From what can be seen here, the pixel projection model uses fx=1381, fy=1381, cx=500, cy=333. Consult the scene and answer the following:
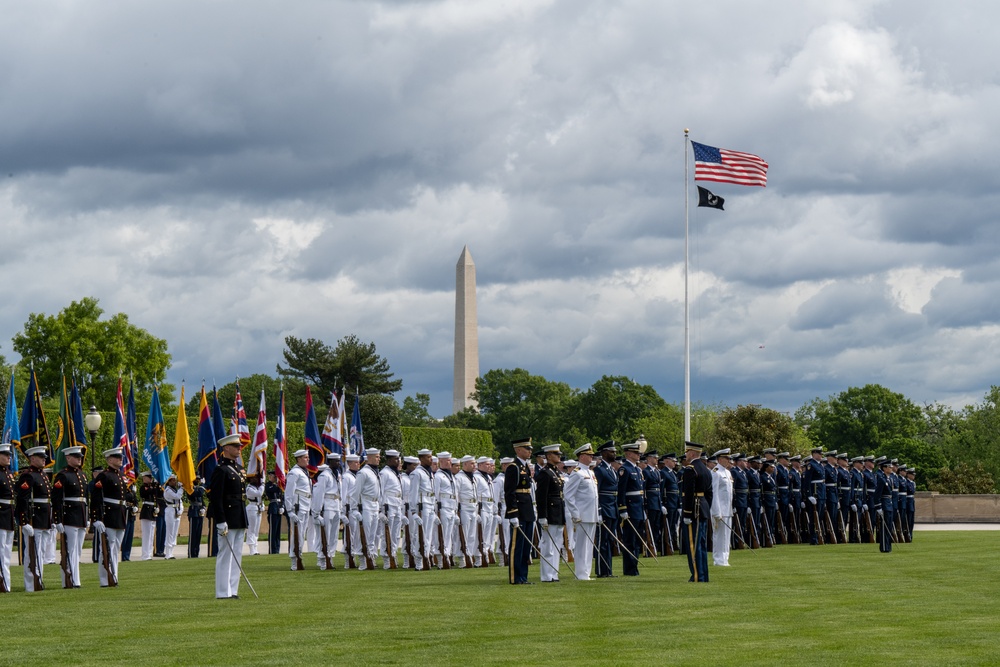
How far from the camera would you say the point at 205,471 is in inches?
1320

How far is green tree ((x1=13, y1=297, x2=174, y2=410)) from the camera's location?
73375mm

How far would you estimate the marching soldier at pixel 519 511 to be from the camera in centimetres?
2034

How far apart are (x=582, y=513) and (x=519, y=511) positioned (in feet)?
3.41

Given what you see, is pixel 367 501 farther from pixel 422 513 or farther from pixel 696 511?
pixel 696 511

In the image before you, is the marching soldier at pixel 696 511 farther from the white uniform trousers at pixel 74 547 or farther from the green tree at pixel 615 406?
the green tree at pixel 615 406

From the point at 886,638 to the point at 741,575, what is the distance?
8.71 metres

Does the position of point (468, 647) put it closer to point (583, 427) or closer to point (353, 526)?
point (353, 526)

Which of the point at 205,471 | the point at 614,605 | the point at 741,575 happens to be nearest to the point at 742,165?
the point at 205,471

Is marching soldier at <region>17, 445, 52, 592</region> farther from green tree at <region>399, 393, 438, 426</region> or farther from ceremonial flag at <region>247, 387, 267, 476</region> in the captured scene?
green tree at <region>399, 393, 438, 426</region>

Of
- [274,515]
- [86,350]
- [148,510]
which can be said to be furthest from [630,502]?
[86,350]

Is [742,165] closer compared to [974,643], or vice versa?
[974,643]

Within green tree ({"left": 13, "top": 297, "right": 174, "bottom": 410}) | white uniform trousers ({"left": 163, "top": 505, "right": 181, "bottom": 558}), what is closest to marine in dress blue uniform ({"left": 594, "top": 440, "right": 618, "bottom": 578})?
white uniform trousers ({"left": 163, "top": 505, "right": 181, "bottom": 558})

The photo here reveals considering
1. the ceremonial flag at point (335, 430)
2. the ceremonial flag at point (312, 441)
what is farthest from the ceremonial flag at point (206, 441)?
the ceremonial flag at point (335, 430)

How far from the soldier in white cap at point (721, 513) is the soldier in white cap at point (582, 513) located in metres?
4.02
